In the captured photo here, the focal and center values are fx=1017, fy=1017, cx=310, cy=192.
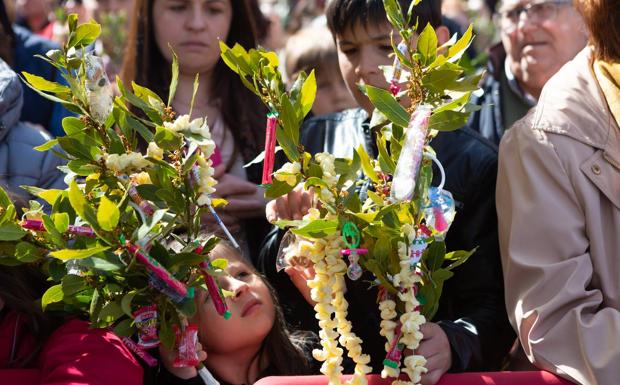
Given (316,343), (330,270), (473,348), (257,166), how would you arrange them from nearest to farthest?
(330,270), (473,348), (316,343), (257,166)

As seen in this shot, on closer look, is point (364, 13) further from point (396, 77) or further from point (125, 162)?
point (125, 162)

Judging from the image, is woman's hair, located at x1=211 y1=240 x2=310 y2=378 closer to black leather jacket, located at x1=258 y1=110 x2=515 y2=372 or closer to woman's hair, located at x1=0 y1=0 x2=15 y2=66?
black leather jacket, located at x1=258 y1=110 x2=515 y2=372

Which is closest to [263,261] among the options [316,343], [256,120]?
[316,343]

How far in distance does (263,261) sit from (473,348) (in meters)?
0.80

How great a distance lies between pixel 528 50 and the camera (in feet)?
14.2

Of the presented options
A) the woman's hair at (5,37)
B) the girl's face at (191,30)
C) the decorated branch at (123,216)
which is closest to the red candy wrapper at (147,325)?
the decorated branch at (123,216)

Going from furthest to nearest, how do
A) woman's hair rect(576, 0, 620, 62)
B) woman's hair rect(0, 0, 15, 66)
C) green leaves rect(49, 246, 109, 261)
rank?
woman's hair rect(0, 0, 15, 66) < woman's hair rect(576, 0, 620, 62) < green leaves rect(49, 246, 109, 261)

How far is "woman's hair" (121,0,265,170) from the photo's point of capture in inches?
147

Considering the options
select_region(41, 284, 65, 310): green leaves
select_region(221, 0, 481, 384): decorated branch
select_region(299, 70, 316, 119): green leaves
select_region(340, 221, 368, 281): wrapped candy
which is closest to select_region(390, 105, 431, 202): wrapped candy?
select_region(221, 0, 481, 384): decorated branch

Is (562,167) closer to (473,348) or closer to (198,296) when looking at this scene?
(473,348)

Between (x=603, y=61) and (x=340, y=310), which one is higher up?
(x=603, y=61)

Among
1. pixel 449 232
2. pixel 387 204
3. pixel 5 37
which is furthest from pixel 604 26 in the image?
pixel 5 37

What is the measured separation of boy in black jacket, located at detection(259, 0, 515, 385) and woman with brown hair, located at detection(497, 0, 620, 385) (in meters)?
0.24

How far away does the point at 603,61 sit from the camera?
2678mm
